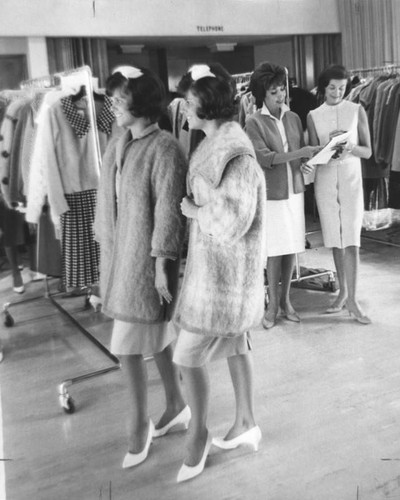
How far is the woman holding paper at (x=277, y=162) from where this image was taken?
11.8 ft

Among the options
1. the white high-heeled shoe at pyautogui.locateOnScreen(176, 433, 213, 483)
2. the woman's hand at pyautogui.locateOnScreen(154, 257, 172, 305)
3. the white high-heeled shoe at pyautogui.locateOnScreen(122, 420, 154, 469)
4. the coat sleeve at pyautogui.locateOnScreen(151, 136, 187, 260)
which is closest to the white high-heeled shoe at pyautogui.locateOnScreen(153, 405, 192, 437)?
the white high-heeled shoe at pyautogui.locateOnScreen(122, 420, 154, 469)

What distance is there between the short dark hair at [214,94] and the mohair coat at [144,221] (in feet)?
0.64

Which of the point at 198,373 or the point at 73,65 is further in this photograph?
the point at 73,65

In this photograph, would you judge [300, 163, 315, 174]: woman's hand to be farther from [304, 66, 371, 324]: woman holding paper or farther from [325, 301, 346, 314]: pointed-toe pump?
[325, 301, 346, 314]: pointed-toe pump

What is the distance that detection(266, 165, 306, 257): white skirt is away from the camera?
378 cm

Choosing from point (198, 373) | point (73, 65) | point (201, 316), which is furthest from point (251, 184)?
point (73, 65)

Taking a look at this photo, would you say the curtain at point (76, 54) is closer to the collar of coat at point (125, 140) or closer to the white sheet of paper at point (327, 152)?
the white sheet of paper at point (327, 152)

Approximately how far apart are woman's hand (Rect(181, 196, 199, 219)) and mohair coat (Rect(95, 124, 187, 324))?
0.07 meters

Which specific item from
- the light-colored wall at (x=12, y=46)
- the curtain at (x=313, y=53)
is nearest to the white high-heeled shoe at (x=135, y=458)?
the light-colored wall at (x=12, y=46)

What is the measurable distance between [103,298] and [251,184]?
73 cm

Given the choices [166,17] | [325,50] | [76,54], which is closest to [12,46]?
[76,54]

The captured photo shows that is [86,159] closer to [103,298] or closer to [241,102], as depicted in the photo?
[103,298]

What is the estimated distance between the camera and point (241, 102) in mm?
4945

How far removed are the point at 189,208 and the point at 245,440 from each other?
3.20ft
